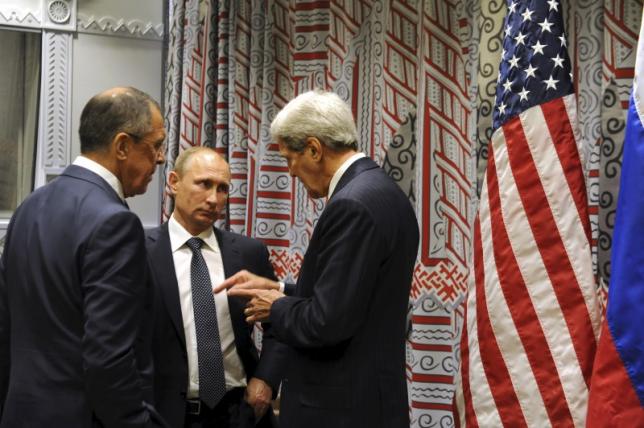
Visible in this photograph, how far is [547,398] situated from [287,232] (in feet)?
5.89

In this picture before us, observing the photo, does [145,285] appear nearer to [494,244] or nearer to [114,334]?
[114,334]

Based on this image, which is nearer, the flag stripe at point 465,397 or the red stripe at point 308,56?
the flag stripe at point 465,397

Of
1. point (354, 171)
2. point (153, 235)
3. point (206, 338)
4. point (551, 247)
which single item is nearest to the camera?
point (354, 171)

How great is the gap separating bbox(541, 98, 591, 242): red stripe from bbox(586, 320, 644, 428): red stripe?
19.6 inches

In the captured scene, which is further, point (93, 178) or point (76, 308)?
point (93, 178)

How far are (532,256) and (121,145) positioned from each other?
1.14 m

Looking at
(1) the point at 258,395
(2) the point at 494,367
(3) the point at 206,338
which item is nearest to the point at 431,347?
(2) the point at 494,367

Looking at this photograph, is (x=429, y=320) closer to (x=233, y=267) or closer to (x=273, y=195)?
(x=233, y=267)

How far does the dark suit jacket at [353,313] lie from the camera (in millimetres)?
2066

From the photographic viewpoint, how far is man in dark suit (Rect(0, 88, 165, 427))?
1.84 meters

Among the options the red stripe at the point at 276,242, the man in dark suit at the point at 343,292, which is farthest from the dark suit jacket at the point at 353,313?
the red stripe at the point at 276,242

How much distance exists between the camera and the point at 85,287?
6.10ft

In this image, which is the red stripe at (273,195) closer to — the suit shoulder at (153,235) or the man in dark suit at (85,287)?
the suit shoulder at (153,235)

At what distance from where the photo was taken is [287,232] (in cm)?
386
